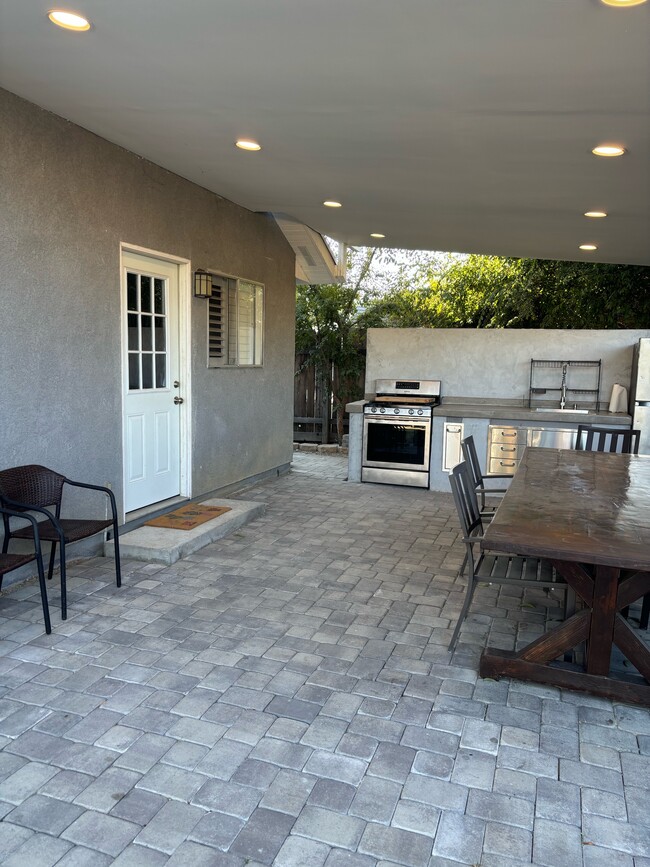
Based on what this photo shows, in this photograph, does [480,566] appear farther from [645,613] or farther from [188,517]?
[188,517]

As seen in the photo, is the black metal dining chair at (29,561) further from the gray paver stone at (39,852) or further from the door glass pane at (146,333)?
the door glass pane at (146,333)

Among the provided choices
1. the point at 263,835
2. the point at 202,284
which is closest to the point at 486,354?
the point at 202,284

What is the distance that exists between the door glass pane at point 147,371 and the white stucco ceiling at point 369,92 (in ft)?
4.91

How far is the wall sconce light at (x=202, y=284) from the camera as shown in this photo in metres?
5.57

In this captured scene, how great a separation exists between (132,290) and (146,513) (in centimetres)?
173

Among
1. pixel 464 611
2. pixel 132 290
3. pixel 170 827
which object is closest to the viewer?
pixel 170 827

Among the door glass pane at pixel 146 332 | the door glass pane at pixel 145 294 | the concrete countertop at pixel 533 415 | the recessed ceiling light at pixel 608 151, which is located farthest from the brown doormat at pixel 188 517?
the recessed ceiling light at pixel 608 151

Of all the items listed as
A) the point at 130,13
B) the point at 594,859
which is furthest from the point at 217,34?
the point at 594,859

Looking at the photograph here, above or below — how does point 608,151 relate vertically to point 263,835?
above

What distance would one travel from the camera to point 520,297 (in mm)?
9820

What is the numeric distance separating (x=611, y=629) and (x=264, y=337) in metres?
5.16

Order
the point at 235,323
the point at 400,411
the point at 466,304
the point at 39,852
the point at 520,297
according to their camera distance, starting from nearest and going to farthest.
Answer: the point at 39,852
the point at 235,323
the point at 400,411
the point at 520,297
the point at 466,304

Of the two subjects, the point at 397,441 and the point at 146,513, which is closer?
the point at 146,513

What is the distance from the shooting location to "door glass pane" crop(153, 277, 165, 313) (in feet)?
17.0
